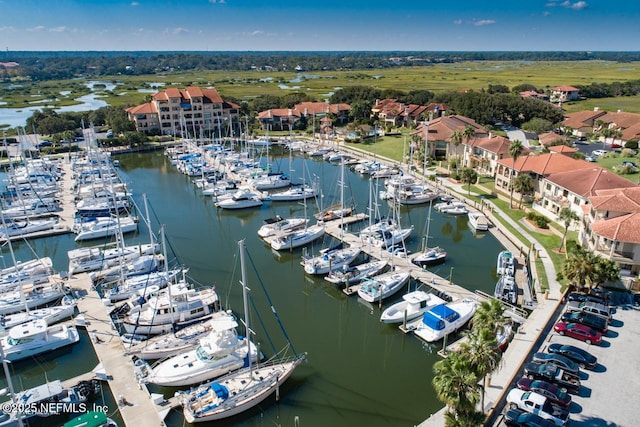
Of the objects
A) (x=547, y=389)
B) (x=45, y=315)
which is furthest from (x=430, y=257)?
(x=45, y=315)

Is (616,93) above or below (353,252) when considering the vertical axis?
above

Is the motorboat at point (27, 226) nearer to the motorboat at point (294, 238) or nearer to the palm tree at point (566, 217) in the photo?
the motorboat at point (294, 238)

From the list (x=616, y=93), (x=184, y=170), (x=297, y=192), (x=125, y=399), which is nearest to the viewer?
(x=125, y=399)

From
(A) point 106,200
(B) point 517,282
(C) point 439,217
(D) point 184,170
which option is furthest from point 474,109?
(A) point 106,200

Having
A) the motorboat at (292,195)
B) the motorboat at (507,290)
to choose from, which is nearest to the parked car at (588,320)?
the motorboat at (507,290)

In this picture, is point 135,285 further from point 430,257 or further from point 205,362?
point 430,257

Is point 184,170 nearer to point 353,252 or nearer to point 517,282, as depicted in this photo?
point 353,252
